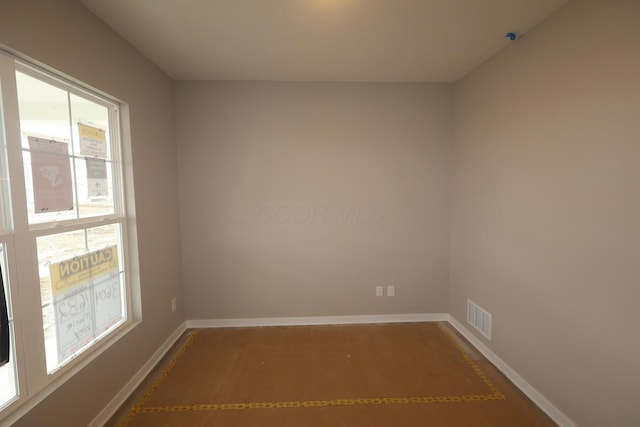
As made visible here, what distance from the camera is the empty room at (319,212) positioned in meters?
1.42

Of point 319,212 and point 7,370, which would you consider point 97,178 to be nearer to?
point 7,370

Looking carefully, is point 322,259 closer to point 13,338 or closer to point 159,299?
point 159,299

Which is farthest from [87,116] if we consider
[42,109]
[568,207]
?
[568,207]

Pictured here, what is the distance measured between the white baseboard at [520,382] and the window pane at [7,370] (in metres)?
3.06

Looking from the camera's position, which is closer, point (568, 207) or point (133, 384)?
point (568, 207)

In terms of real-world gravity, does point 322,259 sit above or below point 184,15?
below

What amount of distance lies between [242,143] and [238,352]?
207 cm

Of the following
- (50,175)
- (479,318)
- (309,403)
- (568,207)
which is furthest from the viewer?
(479,318)

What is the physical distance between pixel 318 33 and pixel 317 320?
2.74 m

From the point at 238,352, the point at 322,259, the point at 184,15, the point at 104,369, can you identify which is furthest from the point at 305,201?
the point at 104,369

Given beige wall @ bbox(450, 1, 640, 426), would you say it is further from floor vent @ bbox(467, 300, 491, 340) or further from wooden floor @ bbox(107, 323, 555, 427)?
wooden floor @ bbox(107, 323, 555, 427)

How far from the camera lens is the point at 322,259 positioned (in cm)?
299

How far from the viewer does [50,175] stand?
58.6 inches

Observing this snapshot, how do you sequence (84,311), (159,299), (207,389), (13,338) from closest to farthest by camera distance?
1. (13,338)
2. (84,311)
3. (207,389)
4. (159,299)
